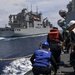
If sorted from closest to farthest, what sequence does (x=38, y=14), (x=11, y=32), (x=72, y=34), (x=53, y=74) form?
(x=53, y=74) < (x=72, y=34) < (x=11, y=32) < (x=38, y=14)

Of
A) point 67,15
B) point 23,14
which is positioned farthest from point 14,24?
point 67,15

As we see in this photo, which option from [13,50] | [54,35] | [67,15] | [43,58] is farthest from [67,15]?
[13,50]

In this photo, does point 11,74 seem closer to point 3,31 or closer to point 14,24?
point 3,31

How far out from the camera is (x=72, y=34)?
9.09m

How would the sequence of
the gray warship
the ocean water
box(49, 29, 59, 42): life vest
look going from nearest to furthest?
box(49, 29, 59, 42): life vest < the ocean water < the gray warship

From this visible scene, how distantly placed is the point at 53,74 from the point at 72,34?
159cm

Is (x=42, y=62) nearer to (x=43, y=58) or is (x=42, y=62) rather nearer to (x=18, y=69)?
(x=43, y=58)

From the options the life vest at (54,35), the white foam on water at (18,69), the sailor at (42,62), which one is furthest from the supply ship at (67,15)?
the sailor at (42,62)

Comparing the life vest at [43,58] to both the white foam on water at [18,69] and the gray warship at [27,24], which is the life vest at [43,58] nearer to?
the white foam on water at [18,69]

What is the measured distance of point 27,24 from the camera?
126 meters

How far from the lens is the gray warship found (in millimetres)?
116188

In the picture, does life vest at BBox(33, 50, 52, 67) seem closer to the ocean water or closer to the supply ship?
the ocean water

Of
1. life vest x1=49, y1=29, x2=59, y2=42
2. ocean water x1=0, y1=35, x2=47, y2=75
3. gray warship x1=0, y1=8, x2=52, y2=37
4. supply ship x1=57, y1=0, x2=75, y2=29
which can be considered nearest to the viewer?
life vest x1=49, y1=29, x2=59, y2=42

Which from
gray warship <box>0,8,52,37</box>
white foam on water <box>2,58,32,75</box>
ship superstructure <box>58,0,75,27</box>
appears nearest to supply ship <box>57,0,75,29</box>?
ship superstructure <box>58,0,75,27</box>
